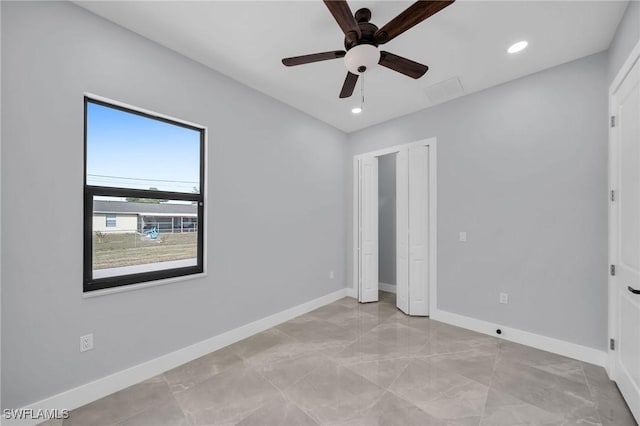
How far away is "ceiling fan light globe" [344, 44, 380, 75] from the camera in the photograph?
180cm

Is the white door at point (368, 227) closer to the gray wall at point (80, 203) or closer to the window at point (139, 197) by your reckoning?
the gray wall at point (80, 203)

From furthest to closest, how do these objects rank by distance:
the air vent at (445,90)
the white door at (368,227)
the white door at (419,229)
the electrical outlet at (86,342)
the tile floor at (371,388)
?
1. the white door at (368,227)
2. the white door at (419,229)
3. the air vent at (445,90)
4. the electrical outlet at (86,342)
5. the tile floor at (371,388)

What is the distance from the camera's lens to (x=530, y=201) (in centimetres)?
277

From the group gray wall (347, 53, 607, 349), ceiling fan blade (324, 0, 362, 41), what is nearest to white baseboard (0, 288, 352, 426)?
gray wall (347, 53, 607, 349)

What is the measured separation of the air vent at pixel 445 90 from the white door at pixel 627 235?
4.23ft

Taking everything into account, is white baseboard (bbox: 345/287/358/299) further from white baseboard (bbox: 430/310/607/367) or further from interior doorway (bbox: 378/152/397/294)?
white baseboard (bbox: 430/310/607/367)

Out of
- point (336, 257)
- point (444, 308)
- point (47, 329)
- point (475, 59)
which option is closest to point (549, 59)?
point (475, 59)

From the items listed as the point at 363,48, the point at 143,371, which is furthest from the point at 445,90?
the point at 143,371

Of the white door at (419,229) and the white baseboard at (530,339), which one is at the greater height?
the white door at (419,229)

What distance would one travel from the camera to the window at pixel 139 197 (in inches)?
80.0

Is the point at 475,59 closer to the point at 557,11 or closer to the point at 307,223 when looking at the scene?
the point at 557,11

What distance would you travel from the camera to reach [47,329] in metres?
1.77

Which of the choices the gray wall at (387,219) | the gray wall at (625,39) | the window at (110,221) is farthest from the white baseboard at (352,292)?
the gray wall at (625,39)

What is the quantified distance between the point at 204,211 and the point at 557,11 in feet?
10.9
